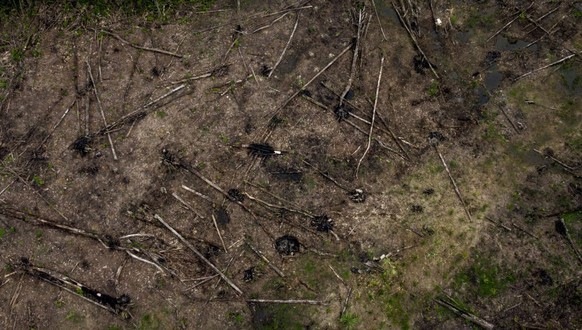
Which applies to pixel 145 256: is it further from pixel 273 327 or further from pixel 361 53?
pixel 361 53

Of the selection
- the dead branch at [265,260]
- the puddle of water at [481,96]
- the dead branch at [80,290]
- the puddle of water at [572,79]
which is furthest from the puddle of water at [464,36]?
the dead branch at [80,290]

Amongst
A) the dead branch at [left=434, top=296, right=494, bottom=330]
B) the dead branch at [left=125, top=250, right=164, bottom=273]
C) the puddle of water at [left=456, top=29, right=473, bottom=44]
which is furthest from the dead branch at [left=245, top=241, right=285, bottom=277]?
the puddle of water at [left=456, top=29, right=473, bottom=44]

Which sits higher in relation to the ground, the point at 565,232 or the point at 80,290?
the point at 565,232

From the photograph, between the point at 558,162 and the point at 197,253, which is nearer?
the point at 197,253

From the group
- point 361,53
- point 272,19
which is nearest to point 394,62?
point 361,53

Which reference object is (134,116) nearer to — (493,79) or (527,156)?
(493,79)

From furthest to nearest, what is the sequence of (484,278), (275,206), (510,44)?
(510,44) < (275,206) < (484,278)

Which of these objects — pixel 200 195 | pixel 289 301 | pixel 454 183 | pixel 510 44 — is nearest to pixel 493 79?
pixel 510 44

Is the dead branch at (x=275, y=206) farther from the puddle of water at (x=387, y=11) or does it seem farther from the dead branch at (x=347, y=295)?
the puddle of water at (x=387, y=11)
